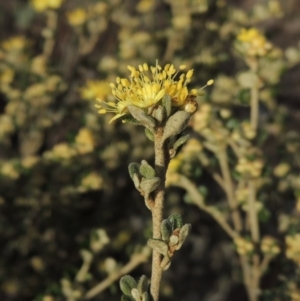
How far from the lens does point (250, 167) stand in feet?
3.57

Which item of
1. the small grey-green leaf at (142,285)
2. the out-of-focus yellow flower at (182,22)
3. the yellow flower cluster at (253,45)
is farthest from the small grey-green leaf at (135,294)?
the out-of-focus yellow flower at (182,22)

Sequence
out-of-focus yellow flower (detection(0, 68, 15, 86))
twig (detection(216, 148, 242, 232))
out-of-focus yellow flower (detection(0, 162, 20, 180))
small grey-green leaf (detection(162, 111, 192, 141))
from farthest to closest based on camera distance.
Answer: out-of-focus yellow flower (detection(0, 68, 15, 86)) → out-of-focus yellow flower (detection(0, 162, 20, 180)) → twig (detection(216, 148, 242, 232)) → small grey-green leaf (detection(162, 111, 192, 141))

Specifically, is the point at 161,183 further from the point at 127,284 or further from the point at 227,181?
the point at 227,181

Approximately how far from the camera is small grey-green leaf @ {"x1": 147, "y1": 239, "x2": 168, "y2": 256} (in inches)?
26.3

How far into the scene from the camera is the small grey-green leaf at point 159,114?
0.66 meters

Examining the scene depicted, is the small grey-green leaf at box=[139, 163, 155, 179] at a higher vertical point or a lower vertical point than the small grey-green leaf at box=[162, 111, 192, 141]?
lower

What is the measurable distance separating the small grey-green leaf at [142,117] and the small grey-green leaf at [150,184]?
6 cm

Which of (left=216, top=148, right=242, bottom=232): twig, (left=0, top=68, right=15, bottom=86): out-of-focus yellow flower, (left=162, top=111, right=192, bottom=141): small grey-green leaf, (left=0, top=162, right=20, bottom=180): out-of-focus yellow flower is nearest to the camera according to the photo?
(left=162, top=111, right=192, bottom=141): small grey-green leaf

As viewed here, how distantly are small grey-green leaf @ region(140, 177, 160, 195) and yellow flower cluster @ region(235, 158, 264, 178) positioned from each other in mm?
459

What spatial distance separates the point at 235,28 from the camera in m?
1.76

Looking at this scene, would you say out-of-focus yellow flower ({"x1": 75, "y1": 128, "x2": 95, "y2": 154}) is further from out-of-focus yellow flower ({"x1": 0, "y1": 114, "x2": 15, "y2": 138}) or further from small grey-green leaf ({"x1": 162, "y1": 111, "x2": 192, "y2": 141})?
small grey-green leaf ({"x1": 162, "y1": 111, "x2": 192, "y2": 141})

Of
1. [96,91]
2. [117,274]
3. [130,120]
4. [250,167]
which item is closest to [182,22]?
[96,91]

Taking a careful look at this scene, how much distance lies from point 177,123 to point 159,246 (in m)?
0.15

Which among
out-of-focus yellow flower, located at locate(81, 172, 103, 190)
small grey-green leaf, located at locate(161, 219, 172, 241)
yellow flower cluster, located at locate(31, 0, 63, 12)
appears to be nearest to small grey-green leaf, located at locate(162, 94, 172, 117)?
small grey-green leaf, located at locate(161, 219, 172, 241)
